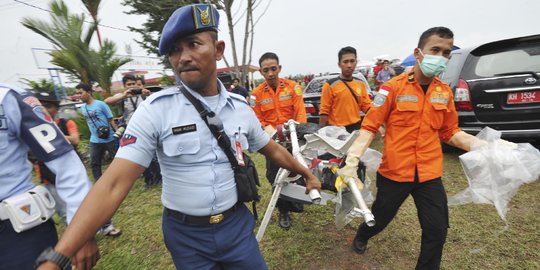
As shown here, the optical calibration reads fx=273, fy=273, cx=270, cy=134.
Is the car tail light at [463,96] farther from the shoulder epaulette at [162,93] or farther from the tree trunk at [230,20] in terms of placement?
the tree trunk at [230,20]

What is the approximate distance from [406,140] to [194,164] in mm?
1619

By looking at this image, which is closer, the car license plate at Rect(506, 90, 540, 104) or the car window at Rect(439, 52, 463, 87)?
the car license plate at Rect(506, 90, 540, 104)

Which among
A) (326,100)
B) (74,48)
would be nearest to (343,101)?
(326,100)

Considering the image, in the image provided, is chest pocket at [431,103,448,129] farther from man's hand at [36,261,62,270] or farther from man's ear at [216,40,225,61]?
man's hand at [36,261,62,270]

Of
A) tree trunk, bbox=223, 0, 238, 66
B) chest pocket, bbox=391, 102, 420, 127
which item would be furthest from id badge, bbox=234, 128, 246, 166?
tree trunk, bbox=223, 0, 238, 66

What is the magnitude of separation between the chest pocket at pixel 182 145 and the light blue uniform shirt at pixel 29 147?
45 cm

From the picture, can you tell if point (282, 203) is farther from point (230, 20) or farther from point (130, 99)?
point (230, 20)

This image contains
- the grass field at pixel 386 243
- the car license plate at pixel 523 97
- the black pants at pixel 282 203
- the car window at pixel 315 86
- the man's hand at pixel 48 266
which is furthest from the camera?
the car window at pixel 315 86

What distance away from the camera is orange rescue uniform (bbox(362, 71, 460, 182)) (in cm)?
204

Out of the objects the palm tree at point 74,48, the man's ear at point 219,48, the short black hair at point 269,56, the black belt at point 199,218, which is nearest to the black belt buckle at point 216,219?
the black belt at point 199,218

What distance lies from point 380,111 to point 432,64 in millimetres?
480

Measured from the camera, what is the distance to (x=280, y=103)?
3477 mm

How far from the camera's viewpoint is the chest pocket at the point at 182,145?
47.1 inches

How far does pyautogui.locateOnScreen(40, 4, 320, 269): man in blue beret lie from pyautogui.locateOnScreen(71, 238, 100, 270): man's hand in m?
0.23
